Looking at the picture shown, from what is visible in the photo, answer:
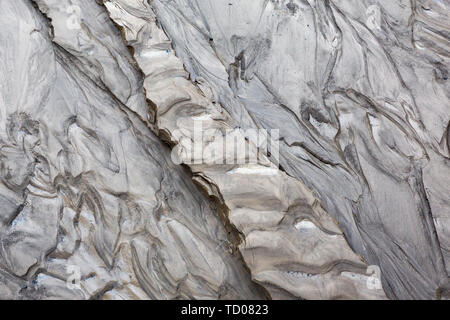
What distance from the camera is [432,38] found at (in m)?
1.33

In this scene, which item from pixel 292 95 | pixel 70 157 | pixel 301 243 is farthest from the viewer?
pixel 292 95

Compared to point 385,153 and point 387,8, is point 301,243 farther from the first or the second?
point 387,8

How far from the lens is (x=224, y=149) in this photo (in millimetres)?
1122

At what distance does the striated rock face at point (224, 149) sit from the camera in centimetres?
108

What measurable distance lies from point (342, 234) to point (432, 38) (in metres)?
0.70

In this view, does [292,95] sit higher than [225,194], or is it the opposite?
[292,95]

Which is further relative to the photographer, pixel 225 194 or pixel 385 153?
pixel 385 153

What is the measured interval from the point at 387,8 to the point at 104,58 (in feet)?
2.86

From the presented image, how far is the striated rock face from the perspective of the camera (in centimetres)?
108

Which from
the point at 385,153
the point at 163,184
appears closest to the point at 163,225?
the point at 163,184

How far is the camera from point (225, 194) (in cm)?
109

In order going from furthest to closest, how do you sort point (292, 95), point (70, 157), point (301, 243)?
point (292, 95)
point (70, 157)
point (301, 243)
